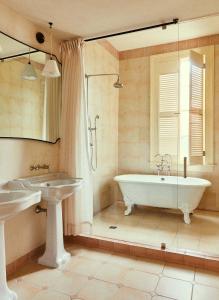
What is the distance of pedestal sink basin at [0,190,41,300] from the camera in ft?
5.28

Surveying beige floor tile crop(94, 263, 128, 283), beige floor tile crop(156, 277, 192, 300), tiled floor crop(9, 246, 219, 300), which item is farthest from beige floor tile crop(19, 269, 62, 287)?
beige floor tile crop(156, 277, 192, 300)

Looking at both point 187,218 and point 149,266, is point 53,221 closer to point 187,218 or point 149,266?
point 149,266

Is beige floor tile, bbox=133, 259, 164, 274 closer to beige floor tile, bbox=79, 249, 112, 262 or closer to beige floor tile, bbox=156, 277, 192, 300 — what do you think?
beige floor tile, bbox=156, 277, 192, 300

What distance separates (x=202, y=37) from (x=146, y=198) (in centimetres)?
272

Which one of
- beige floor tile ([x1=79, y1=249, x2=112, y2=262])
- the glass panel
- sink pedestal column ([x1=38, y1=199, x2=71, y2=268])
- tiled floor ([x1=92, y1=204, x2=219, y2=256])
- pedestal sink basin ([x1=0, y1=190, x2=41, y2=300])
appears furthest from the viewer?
the glass panel

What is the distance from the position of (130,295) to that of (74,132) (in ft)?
5.64

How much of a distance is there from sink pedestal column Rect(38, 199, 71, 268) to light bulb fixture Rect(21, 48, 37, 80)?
51.7 inches

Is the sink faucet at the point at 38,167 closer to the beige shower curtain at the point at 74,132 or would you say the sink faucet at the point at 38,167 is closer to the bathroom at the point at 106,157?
the bathroom at the point at 106,157

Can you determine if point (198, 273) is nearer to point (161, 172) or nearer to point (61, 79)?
point (161, 172)

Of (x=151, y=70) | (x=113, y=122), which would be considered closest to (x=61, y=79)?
(x=113, y=122)

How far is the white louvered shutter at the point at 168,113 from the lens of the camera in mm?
4004

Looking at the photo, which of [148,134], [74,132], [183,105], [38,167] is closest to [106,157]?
[148,134]

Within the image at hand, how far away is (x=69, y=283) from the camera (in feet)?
6.93

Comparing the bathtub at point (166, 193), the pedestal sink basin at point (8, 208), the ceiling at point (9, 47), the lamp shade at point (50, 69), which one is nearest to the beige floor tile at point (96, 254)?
the pedestal sink basin at point (8, 208)
